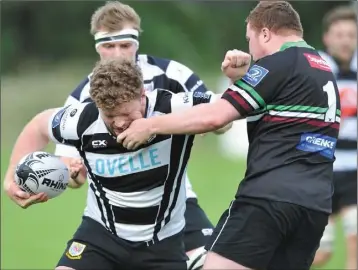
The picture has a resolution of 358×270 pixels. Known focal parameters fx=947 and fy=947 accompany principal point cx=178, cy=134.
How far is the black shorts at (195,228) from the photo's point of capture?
6.40 m

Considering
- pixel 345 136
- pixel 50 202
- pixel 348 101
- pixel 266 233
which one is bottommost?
pixel 50 202

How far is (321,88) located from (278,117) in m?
0.29

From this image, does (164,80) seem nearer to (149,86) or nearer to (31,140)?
(149,86)

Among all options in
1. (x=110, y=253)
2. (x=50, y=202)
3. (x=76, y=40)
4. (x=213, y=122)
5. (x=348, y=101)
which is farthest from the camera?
(x=76, y=40)

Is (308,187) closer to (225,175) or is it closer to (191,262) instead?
(191,262)

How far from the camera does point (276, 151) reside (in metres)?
5.09

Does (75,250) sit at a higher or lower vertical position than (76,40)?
higher

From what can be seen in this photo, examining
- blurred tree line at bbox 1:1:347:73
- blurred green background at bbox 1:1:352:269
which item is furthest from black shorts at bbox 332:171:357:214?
blurred tree line at bbox 1:1:347:73

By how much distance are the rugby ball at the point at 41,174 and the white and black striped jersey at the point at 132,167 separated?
150 millimetres

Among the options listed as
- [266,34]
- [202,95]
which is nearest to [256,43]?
[266,34]

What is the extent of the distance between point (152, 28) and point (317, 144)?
2339 centimetres

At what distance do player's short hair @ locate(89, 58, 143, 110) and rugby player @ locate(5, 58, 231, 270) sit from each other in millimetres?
82

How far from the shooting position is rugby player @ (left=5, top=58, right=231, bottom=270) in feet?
18.4

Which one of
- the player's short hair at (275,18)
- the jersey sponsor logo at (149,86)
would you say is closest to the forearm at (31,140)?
the jersey sponsor logo at (149,86)
